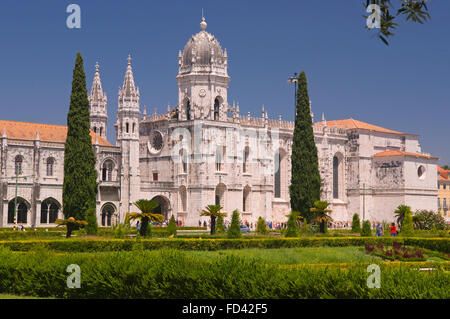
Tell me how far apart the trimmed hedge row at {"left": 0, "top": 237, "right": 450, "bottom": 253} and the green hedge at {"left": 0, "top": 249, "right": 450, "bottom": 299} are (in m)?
8.42

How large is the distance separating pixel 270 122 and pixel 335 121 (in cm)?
1531

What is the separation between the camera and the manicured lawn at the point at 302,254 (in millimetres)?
29589

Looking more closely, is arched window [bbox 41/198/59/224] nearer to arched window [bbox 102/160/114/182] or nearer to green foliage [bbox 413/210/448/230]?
arched window [bbox 102/160/114/182]

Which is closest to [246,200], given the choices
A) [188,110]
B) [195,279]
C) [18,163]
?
[188,110]

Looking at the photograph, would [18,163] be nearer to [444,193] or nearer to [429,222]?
[429,222]

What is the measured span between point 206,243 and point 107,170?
33443 millimetres

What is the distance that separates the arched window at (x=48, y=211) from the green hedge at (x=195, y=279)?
43.2 metres

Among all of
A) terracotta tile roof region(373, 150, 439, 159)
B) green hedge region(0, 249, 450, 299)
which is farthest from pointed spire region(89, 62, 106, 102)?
green hedge region(0, 249, 450, 299)

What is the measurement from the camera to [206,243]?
33375 millimetres

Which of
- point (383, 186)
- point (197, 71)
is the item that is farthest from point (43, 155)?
point (383, 186)

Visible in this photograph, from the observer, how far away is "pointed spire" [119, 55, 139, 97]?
220 ft

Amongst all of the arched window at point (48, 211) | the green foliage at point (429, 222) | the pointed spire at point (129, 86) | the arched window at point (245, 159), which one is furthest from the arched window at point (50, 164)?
the green foliage at point (429, 222)

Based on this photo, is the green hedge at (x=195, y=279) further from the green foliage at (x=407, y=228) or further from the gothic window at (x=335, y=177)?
the gothic window at (x=335, y=177)
